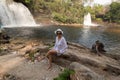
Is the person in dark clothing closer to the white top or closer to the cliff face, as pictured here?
the cliff face

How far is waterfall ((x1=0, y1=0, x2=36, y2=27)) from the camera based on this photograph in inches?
1663

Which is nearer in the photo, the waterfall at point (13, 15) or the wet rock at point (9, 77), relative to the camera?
the wet rock at point (9, 77)

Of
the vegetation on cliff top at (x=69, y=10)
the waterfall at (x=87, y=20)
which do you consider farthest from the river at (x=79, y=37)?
the waterfall at (x=87, y=20)

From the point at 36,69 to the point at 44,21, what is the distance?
41807 millimetres

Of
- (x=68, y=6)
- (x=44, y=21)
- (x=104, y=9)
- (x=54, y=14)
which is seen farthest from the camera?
(x=104, y=9)

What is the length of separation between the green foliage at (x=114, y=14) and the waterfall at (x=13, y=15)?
29.2 metres

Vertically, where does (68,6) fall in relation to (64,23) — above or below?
above

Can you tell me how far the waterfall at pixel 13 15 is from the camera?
4225cm

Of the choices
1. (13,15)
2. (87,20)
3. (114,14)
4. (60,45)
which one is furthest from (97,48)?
(114,14)

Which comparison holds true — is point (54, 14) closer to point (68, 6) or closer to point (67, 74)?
point (68, 6)

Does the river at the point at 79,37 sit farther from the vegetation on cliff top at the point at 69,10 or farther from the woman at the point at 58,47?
the vegetation on cliff top at the point at 69,10

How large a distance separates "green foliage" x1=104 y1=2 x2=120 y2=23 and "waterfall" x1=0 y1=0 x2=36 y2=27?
29246mm

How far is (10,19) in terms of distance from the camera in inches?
1700

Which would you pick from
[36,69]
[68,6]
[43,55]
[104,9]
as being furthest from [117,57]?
[104,9]
